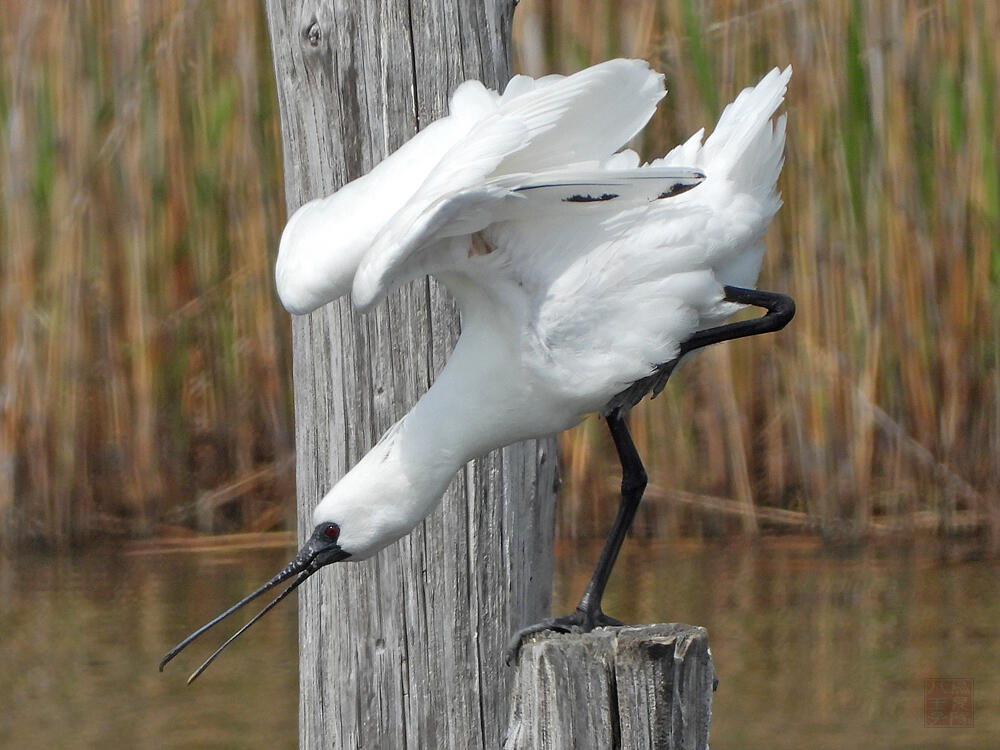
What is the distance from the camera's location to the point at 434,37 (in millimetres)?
2939

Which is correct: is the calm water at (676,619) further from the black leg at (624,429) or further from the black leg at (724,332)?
the black leg at (724,332)

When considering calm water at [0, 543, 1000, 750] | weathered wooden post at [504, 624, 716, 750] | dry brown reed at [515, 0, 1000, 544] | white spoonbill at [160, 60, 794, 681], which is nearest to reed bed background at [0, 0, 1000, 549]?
dry brown reed at [515, 0, 1000, 544]

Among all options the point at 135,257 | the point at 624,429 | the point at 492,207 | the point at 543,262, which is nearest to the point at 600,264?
the point at 543,262

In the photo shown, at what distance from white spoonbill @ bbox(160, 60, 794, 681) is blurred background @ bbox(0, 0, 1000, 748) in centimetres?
229

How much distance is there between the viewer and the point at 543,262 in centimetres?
274

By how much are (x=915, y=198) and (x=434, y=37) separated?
2719 millimetres

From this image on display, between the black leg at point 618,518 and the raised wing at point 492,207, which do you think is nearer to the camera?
the raised wing at point 492,207

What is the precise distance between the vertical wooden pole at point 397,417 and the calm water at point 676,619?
151 cm

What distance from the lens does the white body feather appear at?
268cm

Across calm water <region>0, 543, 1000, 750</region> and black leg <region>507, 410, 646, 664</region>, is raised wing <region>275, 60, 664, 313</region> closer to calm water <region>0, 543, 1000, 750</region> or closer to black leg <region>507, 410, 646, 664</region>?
black leg <region>507, 410, 646, 664</region>

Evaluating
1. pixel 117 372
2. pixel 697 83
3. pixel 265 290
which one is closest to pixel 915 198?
pixel 697 83

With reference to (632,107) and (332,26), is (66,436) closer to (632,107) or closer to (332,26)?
(332,26)

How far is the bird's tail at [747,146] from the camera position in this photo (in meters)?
2.84

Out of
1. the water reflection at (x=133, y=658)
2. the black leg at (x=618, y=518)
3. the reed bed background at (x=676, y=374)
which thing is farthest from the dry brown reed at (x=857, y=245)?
the black leg at (x=618, y=518)
